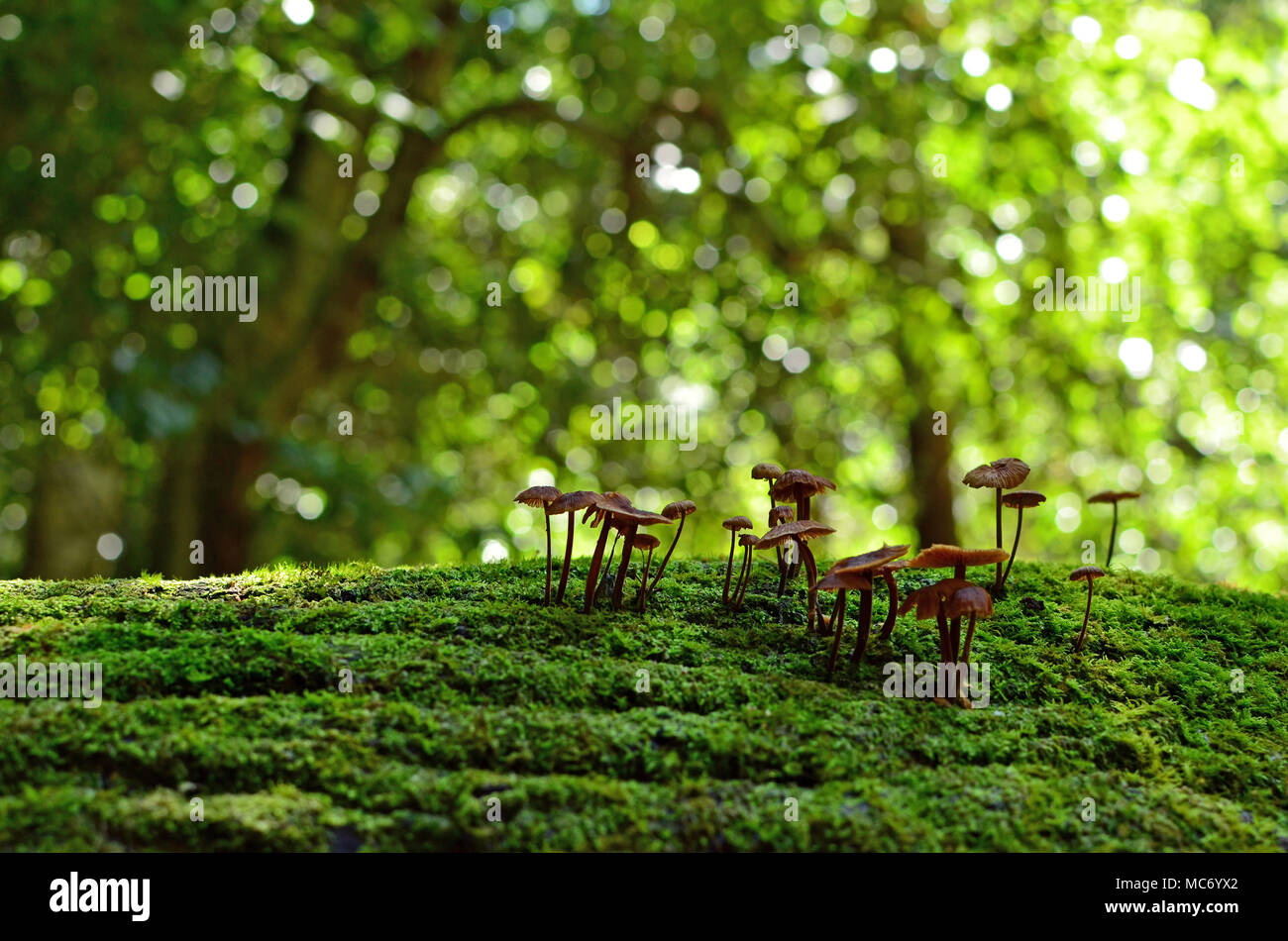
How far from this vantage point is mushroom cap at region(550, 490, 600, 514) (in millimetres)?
3287

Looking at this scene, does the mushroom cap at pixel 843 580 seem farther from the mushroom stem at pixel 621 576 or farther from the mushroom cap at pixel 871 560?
the mushroom stem at pixel 621 576

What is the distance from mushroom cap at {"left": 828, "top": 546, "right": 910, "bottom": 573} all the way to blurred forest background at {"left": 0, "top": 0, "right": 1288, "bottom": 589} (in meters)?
5.81

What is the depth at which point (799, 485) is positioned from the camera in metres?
3.78

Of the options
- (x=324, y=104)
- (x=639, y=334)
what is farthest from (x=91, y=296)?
(x=639, y=334)

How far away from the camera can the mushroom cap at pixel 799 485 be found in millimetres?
3748

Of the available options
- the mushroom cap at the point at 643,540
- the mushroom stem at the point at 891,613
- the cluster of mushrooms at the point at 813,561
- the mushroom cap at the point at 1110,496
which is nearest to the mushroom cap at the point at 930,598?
the cluster of mushrooms at the point at 813,561

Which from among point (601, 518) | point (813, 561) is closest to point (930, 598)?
point (813, 561)

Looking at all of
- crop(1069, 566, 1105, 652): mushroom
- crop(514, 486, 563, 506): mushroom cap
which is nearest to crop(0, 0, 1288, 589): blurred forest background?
crop(514, 486, 563, 506): mushroom cap

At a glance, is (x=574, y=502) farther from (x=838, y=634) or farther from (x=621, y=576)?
(x=838, y=634)

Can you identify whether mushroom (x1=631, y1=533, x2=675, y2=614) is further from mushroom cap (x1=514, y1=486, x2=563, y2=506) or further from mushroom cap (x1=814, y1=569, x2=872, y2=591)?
mushroom cap (x1=814, y1=569, x2=872, y2=591)

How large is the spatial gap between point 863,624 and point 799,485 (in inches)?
25.3

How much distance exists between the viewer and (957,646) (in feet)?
11.3
